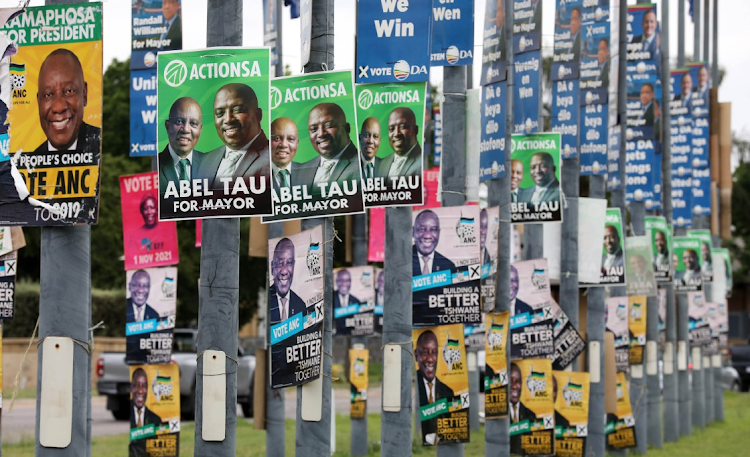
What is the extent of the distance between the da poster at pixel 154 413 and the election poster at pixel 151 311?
9.0 inches

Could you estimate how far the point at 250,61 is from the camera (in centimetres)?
980

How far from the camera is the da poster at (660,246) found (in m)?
26.8

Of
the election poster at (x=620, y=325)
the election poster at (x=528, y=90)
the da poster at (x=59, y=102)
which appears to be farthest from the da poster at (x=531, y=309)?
the da poster at (x=59, y=102)

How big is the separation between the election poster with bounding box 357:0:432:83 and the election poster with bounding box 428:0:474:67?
5.79ft

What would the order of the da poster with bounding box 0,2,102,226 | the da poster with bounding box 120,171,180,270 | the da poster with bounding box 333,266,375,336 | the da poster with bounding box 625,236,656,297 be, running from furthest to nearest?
the da poster with bounding box 625,236,656,297
the da poster with bounding box 333,266,375,336
the da poster with bounding box 120,171,180,270
the da poster with bounding box 0,2,102,226

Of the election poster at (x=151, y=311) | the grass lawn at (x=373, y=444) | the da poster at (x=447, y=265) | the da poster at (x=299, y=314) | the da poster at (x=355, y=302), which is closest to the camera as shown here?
the da poster at (x=299, y=314)

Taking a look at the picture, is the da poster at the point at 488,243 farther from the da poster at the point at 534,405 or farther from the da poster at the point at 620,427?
the da poster at the point at 620,427

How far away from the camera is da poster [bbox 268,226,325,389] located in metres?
10.9

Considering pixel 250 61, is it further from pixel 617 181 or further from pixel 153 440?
pixel 617 181

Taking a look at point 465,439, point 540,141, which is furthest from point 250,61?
point 540,141

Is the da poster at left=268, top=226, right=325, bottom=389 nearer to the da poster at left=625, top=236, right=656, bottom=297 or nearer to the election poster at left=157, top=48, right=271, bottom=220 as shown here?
the election poster at left=157, top=48, right=271, bottom=220

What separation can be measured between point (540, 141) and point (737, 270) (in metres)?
60.9

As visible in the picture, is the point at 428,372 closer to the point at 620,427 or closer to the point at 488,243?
the point at 488,243

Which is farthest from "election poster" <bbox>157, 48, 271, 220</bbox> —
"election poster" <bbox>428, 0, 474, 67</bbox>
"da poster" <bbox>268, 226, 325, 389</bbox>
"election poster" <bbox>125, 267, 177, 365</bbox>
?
"election poster" <bbox>125, 267, 177, 365</bbox>
